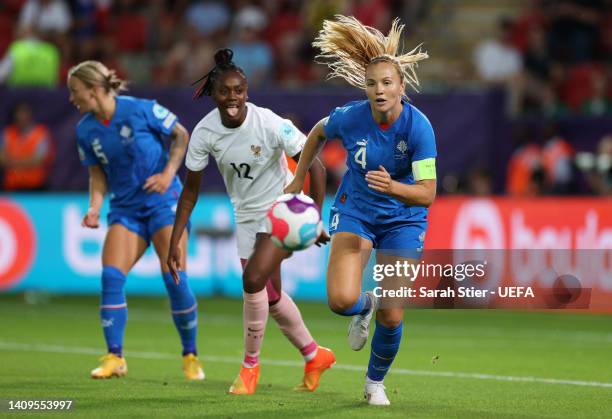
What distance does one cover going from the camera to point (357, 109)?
28.2 feet

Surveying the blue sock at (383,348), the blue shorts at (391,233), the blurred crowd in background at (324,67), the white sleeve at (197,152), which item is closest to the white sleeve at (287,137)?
the white sleeve at (197,152)

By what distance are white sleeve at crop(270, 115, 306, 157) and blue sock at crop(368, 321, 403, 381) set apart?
4.68ft

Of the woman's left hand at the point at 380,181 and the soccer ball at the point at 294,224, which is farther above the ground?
the woman's left hand at the point at 380,181

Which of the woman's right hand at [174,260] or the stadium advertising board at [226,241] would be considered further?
the stadium advertising board at [226,241]

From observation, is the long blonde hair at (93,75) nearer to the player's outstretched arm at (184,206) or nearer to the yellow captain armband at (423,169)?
the player's outstretched arm at (184,206)

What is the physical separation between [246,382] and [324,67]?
11489mm

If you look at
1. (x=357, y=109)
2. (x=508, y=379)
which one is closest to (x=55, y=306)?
(x=508, y=379)

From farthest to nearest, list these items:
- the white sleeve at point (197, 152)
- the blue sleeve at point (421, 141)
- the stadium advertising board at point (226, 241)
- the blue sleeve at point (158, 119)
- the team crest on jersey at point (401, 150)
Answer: the stadium advertising board at point (226, 241), the blue sleeve at point (158, 119), the white sleeve at point (197, 152), the team crest on jersey at point (401, 150), the blue sleeve at point (421, 141)

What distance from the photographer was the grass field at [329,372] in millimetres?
8609

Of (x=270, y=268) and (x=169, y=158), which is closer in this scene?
(x=270, y=268)

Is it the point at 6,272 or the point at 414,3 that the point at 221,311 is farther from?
the point at 414,3

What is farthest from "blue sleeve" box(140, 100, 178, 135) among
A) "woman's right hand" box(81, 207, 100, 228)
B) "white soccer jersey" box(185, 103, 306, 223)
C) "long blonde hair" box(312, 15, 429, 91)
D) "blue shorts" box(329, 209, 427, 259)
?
"blue shorts" box(329, 209, 427, 259)

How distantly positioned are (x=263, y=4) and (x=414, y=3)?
2.41 meters

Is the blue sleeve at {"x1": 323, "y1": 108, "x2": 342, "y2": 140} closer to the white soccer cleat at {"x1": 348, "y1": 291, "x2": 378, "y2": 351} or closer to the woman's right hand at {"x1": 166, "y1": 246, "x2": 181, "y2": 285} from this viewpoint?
the white soccer cleat at {"x1": 348, "y1": 291, "x2": 378, "y2": 351}
